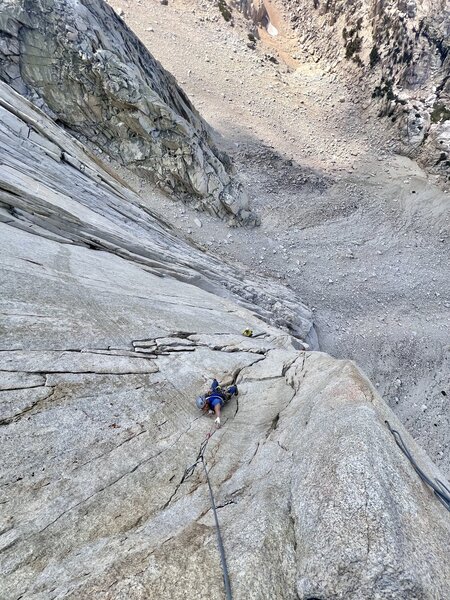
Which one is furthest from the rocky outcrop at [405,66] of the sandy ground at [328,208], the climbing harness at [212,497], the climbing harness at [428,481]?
the climbing harness at [212,497]

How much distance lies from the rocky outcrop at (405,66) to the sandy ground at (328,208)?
5.38 feet

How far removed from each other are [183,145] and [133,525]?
76.1 feet

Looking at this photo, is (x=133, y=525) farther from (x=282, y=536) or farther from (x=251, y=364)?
(x=251, y=364)

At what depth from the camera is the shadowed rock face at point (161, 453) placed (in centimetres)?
433

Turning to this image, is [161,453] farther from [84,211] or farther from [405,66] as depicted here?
[405,66]

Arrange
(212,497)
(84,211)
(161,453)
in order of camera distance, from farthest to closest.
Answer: (84,211)
(161,453)
(212,497)

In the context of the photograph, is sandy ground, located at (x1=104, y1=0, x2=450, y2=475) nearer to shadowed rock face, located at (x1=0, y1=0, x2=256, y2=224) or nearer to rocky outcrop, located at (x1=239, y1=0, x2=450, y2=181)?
rocky outcrop, located at (x1=239, y1=0, x2=450, y2=181)

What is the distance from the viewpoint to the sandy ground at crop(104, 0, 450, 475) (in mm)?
21281

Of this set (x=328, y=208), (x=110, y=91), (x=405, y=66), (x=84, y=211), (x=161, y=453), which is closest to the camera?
(x=161, y=453)

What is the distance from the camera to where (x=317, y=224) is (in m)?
28.6

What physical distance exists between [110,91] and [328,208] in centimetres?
1894

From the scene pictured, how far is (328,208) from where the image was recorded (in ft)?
97.2

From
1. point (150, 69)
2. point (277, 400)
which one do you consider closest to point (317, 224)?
point (150, 69)

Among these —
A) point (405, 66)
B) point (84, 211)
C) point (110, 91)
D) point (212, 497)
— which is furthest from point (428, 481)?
point (405, 66)
